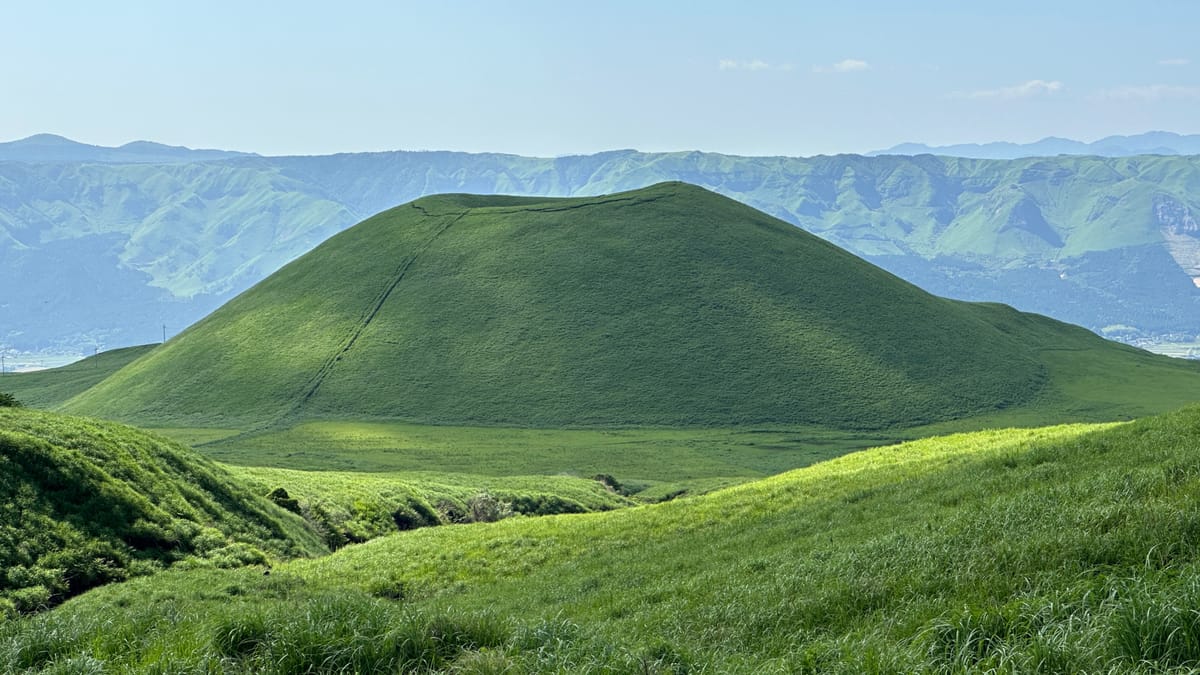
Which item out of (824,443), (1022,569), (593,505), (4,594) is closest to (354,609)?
(1022,569)

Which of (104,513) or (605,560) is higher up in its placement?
(104,513)

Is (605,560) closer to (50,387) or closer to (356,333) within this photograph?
(356,333)

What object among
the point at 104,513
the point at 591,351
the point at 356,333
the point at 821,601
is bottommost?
the point at 104,513

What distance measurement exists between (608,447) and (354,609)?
118 metres

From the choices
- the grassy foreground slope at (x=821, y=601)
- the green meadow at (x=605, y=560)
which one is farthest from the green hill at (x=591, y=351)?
the grassy foreground slope at (x=821, y=601)

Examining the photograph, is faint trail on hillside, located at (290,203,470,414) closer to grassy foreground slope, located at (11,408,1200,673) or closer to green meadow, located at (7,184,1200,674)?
green meadow, located at (7,184,1200,674)

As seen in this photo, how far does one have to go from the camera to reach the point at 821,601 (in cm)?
1670

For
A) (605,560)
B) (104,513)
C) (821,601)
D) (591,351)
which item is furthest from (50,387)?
(821,601)

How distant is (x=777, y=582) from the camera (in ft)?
62.5

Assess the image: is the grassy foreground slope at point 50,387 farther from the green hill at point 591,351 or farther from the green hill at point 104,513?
the green hill at point 104,513

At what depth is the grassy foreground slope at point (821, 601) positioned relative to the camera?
12.1 m

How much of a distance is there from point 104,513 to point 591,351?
5498 inches

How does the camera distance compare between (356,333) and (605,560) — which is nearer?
(605,560)

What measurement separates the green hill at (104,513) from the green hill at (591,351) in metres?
107
